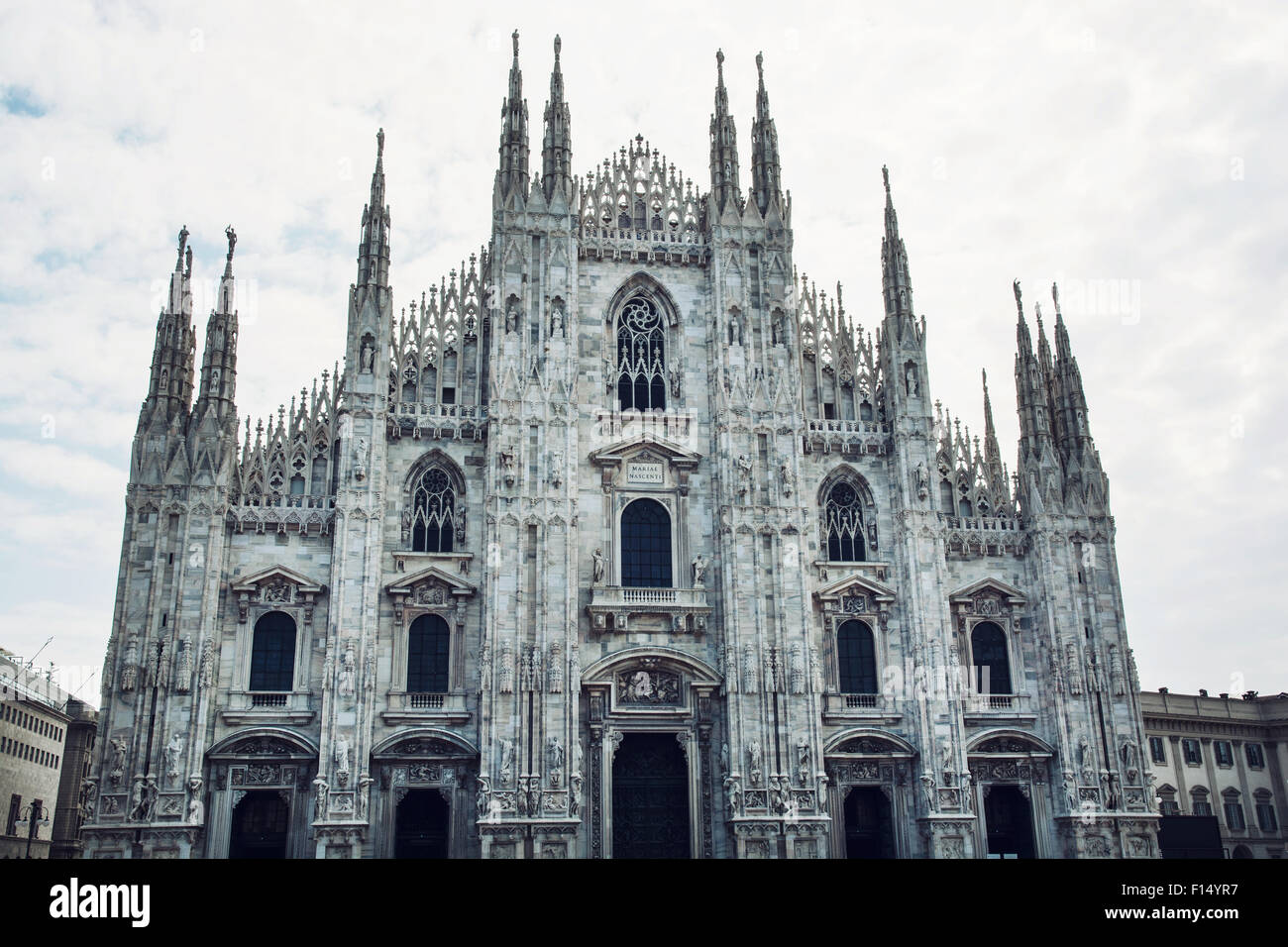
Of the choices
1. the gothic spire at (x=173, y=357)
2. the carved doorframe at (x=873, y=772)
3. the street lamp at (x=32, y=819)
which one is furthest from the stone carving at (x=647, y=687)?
the street lamp at (x=32, y=819)

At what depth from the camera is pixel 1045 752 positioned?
3509cm

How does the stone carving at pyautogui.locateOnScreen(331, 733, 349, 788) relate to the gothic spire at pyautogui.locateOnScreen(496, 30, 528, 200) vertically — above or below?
below

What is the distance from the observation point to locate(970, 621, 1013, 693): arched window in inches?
1431

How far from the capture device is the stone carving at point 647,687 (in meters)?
34.1

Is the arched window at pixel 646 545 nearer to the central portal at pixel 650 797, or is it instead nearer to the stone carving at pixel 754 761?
Result: the central portal at pixel 650 797

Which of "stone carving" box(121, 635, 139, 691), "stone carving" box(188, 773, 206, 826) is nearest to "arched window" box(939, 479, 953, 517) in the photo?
"stone carving" box(188, 773, 206, 826)

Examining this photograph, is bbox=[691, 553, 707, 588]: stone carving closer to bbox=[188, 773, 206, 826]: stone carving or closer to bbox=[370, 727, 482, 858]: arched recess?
bbox=[370, 727, 482, 858]: arched recess

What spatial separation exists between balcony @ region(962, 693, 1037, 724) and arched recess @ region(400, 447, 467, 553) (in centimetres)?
1702

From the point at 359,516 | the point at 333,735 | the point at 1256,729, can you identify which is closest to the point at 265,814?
the point at 333,735

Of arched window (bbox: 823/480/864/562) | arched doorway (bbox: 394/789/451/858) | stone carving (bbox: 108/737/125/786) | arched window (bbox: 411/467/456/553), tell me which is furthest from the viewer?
arched window (bbox: 823/480/864/562)

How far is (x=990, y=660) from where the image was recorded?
1448 inches

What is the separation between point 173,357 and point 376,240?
744 centimetres

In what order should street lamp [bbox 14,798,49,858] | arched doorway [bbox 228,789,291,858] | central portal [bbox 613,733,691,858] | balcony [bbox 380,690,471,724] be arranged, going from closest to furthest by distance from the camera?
arched doorway [bbox 228,789,291,858], balcony [bbox 380,690,471,724], central portal [bbox 613,733,691,858], street lamp [bbox 14,798,49,858]

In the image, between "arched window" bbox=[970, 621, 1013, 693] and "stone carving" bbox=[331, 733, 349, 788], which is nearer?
"stone carving" bbox=[331, 733, 349, 788]
